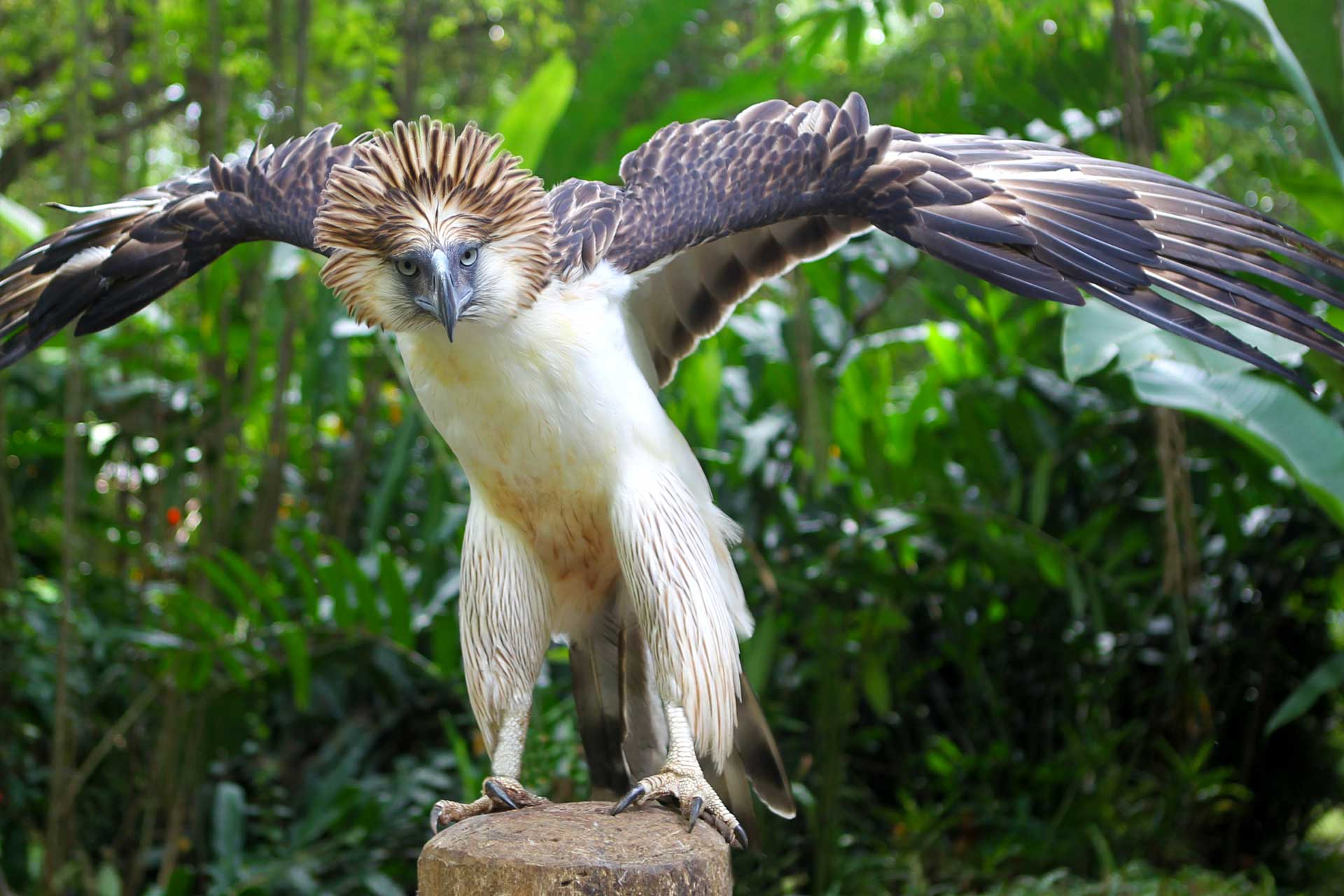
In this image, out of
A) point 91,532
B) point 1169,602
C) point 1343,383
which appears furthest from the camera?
point 91,532

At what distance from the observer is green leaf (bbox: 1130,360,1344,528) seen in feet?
10.8

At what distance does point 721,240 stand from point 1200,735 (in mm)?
3822

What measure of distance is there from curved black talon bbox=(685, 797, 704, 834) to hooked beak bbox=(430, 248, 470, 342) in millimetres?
1062

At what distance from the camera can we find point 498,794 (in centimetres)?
260

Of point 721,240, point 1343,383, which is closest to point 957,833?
point 1343,383

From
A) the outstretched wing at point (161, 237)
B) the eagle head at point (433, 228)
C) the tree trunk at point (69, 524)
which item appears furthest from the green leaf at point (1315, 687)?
the tree trunk at point (69, 524)

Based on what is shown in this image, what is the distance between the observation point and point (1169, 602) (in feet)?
17.7

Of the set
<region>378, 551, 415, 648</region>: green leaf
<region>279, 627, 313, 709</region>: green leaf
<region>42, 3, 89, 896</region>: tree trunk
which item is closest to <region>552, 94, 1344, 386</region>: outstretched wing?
<region>378, 551, 415, 648</region>: green leaf

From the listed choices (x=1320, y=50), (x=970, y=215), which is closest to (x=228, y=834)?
(x=970, y=215)

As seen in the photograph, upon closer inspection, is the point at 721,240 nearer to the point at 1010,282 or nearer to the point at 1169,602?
the point at 1010,282

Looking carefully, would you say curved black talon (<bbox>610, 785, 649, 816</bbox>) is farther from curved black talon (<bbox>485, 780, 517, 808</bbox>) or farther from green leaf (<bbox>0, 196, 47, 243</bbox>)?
green leaf (<bbox>0, 196, 47, 243</bbox>)

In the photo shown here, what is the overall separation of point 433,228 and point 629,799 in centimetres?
120

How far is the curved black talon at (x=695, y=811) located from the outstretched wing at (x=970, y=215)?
3.76ft

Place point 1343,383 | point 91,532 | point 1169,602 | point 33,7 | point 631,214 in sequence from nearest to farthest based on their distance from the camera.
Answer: point 631,214
point 1343,383
point 1169,602
point 91,532
point 33,7
